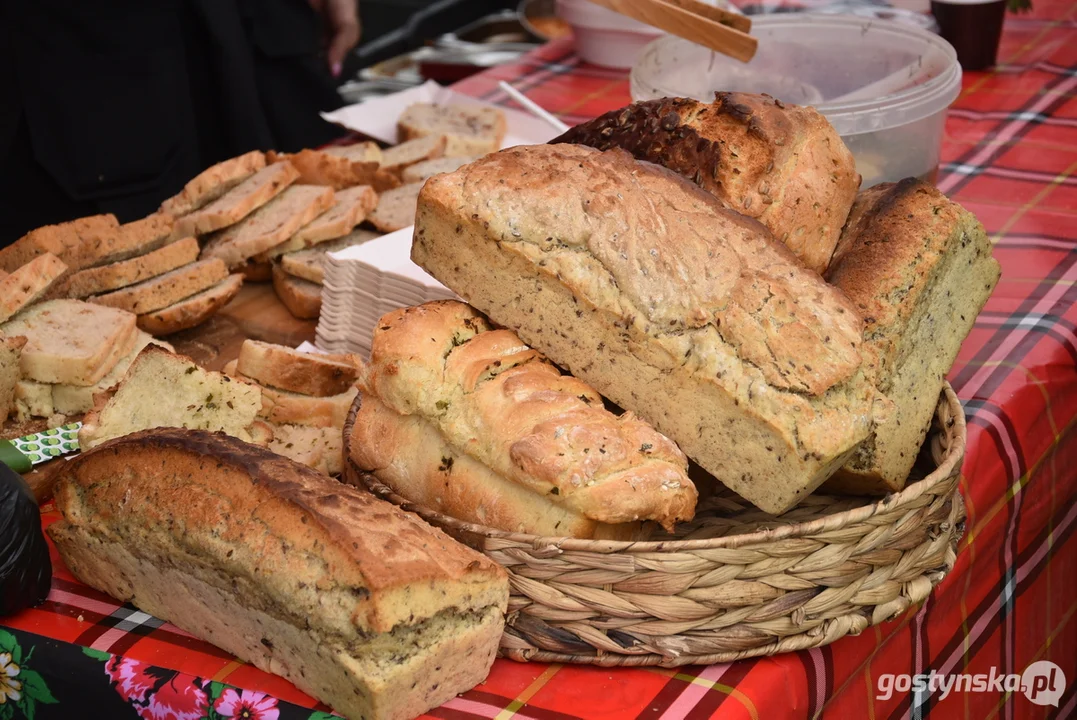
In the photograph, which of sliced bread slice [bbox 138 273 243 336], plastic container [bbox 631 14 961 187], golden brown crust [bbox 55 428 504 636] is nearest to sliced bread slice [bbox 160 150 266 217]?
sliced bread slice [bbox 138 273 243 336]

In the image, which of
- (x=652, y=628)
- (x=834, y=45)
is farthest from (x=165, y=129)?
(x=652, y=628)

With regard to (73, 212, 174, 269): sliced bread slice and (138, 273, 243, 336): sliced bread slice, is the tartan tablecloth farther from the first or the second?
(73, 212, 174, 269): sliced bread slice

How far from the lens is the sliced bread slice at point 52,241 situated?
8.46 ft

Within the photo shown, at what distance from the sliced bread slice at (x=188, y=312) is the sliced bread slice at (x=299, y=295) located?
137 mm

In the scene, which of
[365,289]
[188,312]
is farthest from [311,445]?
[188,312]

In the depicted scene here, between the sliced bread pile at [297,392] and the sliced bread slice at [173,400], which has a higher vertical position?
the sliced bread slice at [173,400]

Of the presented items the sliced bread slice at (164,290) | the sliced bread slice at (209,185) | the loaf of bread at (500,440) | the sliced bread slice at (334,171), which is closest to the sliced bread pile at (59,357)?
the sliced bread slice at (164,290)

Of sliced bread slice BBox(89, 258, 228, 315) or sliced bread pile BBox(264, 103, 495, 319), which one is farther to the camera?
sliced bread pile BBox(264, 103, 495, 319)

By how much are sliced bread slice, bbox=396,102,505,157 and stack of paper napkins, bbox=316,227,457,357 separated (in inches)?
38.6

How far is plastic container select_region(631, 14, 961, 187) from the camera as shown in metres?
2.56

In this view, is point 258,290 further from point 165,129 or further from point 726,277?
point 726,277

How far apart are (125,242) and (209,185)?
343 mm

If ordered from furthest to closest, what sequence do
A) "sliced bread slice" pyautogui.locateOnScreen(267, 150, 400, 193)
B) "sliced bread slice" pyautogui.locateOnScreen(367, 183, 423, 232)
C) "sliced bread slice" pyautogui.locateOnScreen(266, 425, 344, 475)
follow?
"sliced bread slice" pyautogui.locateOnScreen(267, 150, 400, 193), "sliced bread slice" pyautogui.locateOnScreen(367, 183, 423, 232), "sliced bread slice" pyautogui.locateOnScreen(266, 425, 344, 475)

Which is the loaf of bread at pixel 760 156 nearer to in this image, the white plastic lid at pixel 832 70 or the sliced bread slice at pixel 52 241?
the white plastic lid at pixel 832 70
